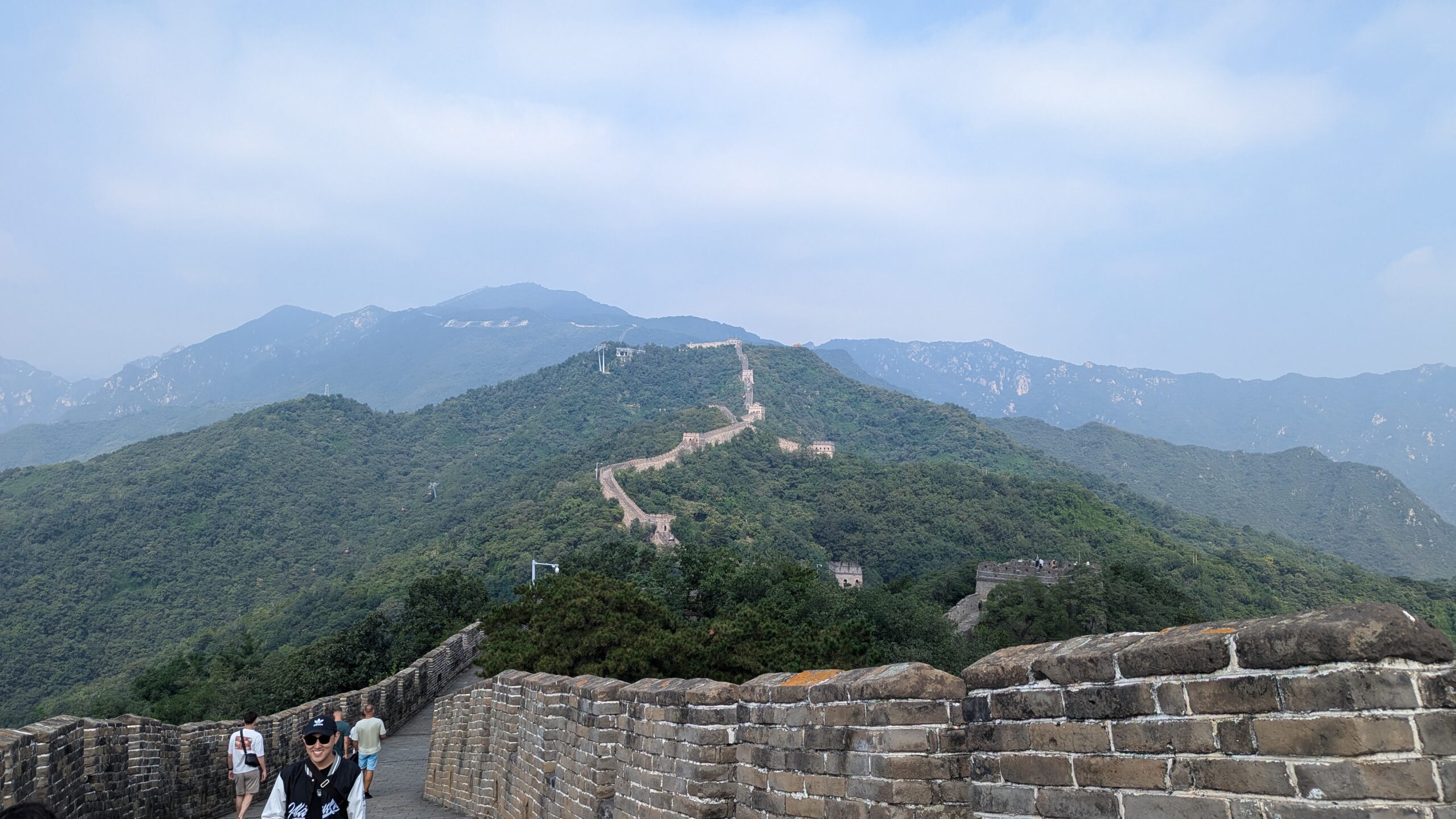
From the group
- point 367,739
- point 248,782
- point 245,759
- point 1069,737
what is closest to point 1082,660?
point 1069,737

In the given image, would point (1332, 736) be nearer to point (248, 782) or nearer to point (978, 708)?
point (978, 708)

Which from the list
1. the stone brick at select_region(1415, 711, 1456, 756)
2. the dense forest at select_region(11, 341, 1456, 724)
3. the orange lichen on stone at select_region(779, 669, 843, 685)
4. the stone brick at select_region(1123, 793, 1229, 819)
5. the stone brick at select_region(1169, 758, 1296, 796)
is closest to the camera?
the stone brick at select_region(1415, 711, 1456, 756)

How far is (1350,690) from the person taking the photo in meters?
2.26

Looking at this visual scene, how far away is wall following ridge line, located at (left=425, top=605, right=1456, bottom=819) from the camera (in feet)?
7.23

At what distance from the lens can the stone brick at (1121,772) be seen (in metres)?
Answer: 2.66

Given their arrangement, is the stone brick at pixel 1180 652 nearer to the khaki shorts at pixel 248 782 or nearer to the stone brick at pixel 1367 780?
the stone brick at pixel 1367 780

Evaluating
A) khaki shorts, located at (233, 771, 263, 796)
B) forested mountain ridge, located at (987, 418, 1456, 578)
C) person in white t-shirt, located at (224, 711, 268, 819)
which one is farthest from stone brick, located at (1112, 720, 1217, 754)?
forested mountain ridge, located at (987, 418, 1456, 578)

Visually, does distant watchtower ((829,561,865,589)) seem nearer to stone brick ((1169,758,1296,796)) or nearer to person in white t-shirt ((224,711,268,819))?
person in white t-shirt ((224,711,268,819))

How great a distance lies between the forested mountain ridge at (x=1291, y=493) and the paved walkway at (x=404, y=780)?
11611 cm

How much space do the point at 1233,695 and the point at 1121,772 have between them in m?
0.47

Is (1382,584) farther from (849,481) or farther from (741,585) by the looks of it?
(741,585)

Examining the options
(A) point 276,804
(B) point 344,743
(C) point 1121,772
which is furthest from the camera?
(B) point 344,743

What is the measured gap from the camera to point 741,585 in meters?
34.6

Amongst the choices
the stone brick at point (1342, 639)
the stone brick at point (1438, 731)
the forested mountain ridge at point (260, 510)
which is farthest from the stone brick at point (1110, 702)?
the forested mountain ridge at point (260, 510)
